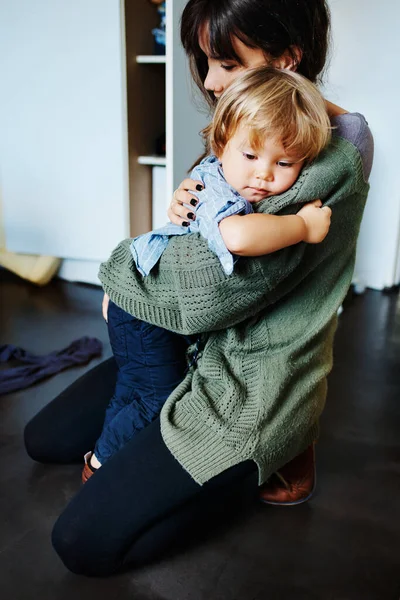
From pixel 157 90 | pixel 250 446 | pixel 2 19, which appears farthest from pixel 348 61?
pixel 250 446

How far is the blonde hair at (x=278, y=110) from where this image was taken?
0.98 metres

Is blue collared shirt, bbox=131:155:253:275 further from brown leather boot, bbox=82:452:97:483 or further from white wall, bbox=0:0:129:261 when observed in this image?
white wall, bbox=0:0:129:261

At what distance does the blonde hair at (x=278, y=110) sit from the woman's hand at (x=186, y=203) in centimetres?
13

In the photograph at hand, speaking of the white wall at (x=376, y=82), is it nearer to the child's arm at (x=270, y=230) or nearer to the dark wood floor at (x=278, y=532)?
the dark wood floor at (x=278, y=532)

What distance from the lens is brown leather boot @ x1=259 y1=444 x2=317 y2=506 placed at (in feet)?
4.43

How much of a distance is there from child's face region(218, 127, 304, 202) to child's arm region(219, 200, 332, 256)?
0.07 metres

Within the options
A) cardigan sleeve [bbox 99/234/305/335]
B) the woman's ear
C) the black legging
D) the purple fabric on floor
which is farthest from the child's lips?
the purple fabric on floor

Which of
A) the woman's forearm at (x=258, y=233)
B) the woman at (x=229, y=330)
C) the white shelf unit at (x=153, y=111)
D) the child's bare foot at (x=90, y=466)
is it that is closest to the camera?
the woman's forearm at (x=258, y=233)

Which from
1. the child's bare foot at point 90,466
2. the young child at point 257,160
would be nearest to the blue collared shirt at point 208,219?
the young child at point 257,160

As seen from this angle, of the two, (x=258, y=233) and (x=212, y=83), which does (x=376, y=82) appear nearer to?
(x=212, y=83)

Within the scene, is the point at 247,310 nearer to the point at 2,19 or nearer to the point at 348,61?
the point at 348,61

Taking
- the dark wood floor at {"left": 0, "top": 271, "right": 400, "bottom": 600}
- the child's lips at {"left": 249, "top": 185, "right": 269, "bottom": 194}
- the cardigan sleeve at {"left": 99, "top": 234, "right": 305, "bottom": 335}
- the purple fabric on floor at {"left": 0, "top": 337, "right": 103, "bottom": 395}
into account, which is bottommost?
the dark wood floor at {"left": 0, "top": 271, "right": 400, "bottom": 600}

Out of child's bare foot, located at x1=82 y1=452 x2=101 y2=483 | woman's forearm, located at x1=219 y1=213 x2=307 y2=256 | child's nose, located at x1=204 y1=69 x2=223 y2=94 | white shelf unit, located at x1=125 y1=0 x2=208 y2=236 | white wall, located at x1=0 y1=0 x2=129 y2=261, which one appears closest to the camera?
woman's forearm, located at x1=219 y1=213 x2=307 y2=256

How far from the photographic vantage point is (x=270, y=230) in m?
0.95
